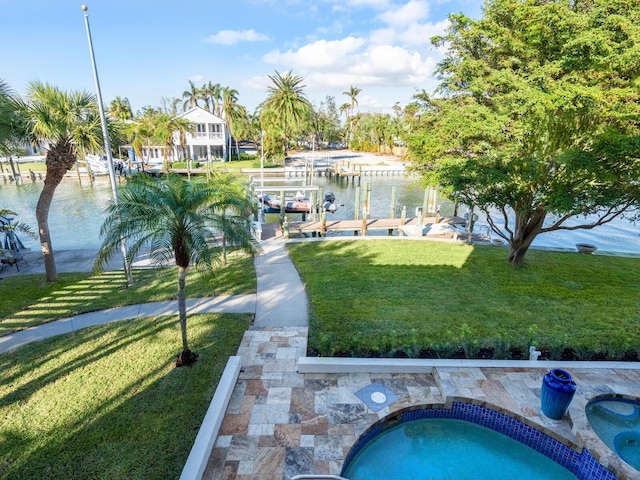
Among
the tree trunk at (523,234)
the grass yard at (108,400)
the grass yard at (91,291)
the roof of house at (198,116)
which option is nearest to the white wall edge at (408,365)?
the grass yard at (108,400)

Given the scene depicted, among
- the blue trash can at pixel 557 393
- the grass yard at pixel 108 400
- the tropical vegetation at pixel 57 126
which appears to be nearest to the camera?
the grass yard at pixel 108 400

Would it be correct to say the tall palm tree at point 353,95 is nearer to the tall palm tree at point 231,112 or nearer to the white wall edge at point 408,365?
the tall palm tree at point 231,112

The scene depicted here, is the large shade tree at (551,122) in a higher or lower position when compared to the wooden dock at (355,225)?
higher

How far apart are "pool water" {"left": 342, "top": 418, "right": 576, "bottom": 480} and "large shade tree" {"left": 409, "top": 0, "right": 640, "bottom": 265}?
681cm

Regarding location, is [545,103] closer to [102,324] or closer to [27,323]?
[102,324]

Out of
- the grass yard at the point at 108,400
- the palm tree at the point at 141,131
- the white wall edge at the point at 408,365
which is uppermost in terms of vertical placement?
the palm tree at the point at 141,131

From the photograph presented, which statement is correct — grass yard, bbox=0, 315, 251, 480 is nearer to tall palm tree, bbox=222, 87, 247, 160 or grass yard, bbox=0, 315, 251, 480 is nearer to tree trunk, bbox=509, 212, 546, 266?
tree trunk, bbox=509, 212, 546, 266

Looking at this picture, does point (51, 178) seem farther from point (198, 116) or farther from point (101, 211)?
point (198, 116)

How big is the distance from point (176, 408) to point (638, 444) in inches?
293

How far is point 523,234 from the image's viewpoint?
12844 mm

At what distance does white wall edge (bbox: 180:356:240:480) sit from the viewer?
14.4 ft

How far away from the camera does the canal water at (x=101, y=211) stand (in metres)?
19.3

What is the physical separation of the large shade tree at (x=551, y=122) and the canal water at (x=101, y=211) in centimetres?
452

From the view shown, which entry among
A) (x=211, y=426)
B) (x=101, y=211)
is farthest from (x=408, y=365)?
(x=101, y=211)
